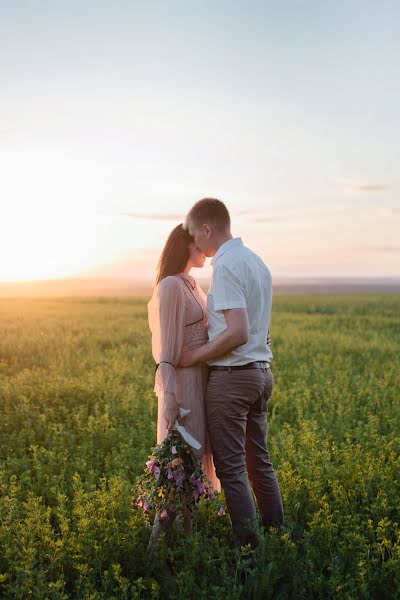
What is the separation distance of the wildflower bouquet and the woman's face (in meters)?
1.23

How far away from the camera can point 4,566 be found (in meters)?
4.77

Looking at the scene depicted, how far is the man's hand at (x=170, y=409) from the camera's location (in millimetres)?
4383

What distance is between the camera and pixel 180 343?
4.39 meters

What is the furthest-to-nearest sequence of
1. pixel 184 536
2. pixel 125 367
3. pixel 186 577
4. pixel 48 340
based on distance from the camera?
pixel 48 340, pixel 125 367, pixel 184 536, pixel 186 577

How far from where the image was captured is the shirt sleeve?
412cm

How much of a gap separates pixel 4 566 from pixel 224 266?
2900 millimetres

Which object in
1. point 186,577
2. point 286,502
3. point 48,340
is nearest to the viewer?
point 186,577

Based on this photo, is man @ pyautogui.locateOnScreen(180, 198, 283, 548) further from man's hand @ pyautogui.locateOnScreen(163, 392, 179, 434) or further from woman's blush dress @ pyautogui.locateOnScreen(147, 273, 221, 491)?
man's hand @ pyautogui.locateOnScreen(163, 392, 179, 434)

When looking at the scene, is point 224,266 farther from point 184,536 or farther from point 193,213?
point 184,536

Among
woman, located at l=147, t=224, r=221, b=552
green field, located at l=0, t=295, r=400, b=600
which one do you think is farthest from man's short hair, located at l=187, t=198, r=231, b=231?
green field, located at l=0, t=295, r=400, b=600

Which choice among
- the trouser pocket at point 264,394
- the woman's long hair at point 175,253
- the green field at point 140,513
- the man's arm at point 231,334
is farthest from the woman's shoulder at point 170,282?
the green field at point 140,513

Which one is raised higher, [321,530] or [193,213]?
[193,213]

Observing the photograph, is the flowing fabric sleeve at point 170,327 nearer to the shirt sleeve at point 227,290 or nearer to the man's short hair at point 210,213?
the shirt sleeve at point 227,290

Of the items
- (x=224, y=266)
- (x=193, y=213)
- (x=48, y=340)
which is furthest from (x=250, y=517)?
(x=48, y=340)
